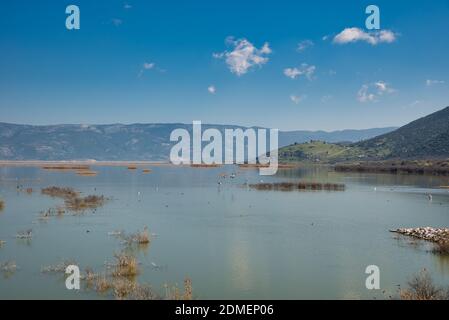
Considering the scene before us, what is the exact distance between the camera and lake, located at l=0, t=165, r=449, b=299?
25094 mm

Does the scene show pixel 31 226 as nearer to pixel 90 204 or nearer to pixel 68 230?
pixel 68 230

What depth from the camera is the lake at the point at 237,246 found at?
2509cm

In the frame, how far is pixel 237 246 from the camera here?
3531 centimetres

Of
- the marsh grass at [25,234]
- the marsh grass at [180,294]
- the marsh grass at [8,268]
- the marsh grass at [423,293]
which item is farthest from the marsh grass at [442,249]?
the marsh grass at [25,234]

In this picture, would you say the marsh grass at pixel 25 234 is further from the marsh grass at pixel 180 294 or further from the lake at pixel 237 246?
the marsh grass at pixel 180 294

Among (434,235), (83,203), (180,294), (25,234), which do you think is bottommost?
(180,294)

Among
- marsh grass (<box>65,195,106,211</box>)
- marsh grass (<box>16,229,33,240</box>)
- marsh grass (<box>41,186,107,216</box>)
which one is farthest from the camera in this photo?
marsh grass (<box>65,195,106,211</box>)

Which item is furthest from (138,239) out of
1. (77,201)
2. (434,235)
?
(77,201)

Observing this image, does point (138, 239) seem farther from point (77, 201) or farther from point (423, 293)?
point (77, 201)

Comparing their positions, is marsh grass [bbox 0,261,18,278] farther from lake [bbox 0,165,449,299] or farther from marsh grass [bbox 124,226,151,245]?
marsh grass [bbox 124,226,151,245]

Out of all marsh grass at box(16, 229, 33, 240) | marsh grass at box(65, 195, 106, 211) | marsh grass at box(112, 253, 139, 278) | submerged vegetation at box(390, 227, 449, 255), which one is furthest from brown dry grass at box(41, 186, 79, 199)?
submerged vegetation at box(390, 227, 449, 255)

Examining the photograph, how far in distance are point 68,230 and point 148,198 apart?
29.0 m
